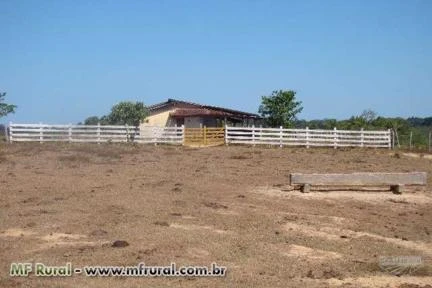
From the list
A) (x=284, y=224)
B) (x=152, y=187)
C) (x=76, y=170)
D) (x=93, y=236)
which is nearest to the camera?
(x=93, y=236)

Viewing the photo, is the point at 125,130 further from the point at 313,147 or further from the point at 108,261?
the point at 108,261

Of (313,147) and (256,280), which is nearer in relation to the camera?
(256,280)

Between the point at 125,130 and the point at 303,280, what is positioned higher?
the point at 125,130

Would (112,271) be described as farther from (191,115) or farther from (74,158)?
(191,115)

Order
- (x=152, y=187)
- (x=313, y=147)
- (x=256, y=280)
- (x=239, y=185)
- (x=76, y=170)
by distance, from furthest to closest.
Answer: (x=313, y=147) → (x=76, y=170) → (x=239, y=185) → (x=152, y=187) → (x=256, y=280)

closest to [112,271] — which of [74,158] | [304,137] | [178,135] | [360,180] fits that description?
[360,180]

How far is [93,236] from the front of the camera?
30.1ft

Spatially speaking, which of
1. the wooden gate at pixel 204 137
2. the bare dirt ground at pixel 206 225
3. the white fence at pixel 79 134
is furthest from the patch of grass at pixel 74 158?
the wooden gate at pixel 204 137

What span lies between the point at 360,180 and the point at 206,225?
7.37 meters

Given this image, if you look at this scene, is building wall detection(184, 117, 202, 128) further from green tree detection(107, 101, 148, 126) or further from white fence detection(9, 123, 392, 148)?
white fence detection(9, 123, 392, 148)

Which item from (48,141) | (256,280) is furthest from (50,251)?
(48,141)

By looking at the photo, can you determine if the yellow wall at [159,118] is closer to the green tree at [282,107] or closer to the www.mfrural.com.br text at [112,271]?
the green tree at [282,107]

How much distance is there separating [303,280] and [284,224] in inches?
151

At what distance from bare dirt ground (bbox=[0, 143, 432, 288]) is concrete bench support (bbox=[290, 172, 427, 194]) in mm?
350
